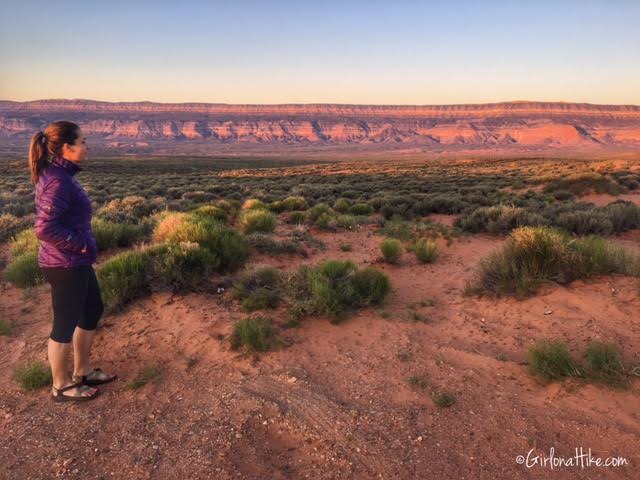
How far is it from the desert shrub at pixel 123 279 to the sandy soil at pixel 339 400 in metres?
0.18

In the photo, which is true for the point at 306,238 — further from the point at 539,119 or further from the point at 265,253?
the point at 539,119

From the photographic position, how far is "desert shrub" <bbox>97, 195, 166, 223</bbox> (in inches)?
415

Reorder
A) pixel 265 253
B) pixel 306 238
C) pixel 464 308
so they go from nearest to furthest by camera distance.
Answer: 1. pixel 464 308
2. pixel 265 253
3. pixel 306 238

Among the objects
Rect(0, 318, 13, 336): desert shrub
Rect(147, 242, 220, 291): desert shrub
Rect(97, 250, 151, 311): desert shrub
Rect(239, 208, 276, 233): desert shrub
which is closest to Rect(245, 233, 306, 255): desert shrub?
Rect(239, 208, 276, 233): desert shrub

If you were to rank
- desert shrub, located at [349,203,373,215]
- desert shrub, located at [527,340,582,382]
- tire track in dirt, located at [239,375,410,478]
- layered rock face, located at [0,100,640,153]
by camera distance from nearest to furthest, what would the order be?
1. tire track in dirt, located at [239,375,410,478]
2. desert shrub, located at [527,340,582,382]
3. desert shrub, located at [349,203,373,215]
4. layered rock face, located at [0,100,640,153]

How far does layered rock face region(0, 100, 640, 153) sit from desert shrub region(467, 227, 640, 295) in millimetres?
139912

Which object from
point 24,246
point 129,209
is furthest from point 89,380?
point 129,209

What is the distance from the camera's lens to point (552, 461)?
9.18 feet

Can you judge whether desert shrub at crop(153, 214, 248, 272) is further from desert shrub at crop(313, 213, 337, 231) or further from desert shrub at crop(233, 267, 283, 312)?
desert shrub at crop(313, 213, 337, 231)

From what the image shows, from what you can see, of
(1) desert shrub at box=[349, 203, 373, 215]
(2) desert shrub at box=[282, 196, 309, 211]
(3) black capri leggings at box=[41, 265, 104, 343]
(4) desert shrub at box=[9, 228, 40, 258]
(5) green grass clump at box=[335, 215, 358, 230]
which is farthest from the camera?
(2) desert shrub at box=[282, 196, 309, 211]

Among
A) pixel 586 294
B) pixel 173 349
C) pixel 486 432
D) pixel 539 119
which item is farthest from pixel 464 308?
pixel 539 119

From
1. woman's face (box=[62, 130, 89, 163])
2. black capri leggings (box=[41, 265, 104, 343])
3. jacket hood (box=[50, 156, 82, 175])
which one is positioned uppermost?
woman's face (box=[62, 130, 89, 163])

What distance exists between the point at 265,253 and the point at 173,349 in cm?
378

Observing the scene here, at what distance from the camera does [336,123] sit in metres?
170
